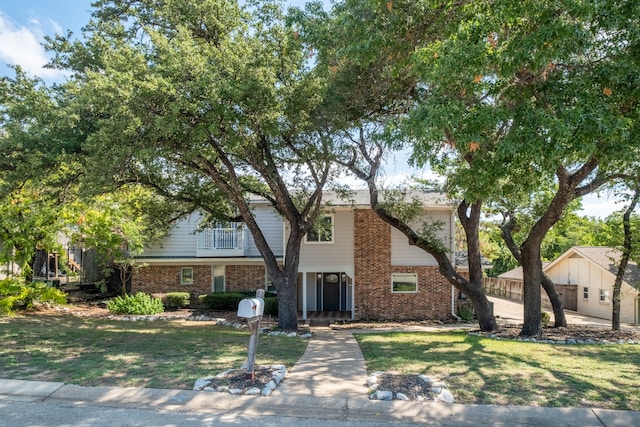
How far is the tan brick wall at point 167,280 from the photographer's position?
21.8 meters

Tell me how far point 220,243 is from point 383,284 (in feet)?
25.6

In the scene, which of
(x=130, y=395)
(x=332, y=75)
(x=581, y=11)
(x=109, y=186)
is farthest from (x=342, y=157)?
(x=130, y=395)

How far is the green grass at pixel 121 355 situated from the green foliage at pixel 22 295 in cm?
319

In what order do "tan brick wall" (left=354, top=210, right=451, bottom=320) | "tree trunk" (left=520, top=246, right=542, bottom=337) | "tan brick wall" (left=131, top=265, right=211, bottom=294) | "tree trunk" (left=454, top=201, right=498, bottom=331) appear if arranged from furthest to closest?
1. "tan brick wall" (left=131, top=265, right=211, bottom=294)
2. "tan brick wall" (left=354, top=210, right=451, bottom=320)
3. "tree trunk" (left=454, top=201, right=498, bottom=331)
4. "tree trunk" (left=520, top=246, right=542, bottom=337)

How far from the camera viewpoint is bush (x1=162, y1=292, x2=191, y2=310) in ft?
67.5

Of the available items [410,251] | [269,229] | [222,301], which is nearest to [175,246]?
[222,301]

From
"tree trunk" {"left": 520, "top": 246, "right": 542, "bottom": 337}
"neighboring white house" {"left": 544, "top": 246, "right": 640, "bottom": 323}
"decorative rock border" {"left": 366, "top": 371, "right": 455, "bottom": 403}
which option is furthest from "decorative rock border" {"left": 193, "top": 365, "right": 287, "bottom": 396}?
"neighboring white house" {"left": 544, "top": 246, "right": 640, "bottom": 323}

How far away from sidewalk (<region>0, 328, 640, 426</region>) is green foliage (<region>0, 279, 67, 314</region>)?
992 centimetres

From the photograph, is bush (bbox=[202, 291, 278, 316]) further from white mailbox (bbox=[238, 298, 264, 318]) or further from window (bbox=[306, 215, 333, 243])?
white mailbox (bbox=[238, 298, 264, 318])

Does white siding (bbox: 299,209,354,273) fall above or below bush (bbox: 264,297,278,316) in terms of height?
above

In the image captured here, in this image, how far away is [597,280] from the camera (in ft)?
94.5

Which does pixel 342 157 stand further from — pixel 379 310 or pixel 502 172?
pixel 379 310

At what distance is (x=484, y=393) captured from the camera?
569 centimetres

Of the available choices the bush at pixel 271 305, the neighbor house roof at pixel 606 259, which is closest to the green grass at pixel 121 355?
the bush at pixel 271 305
